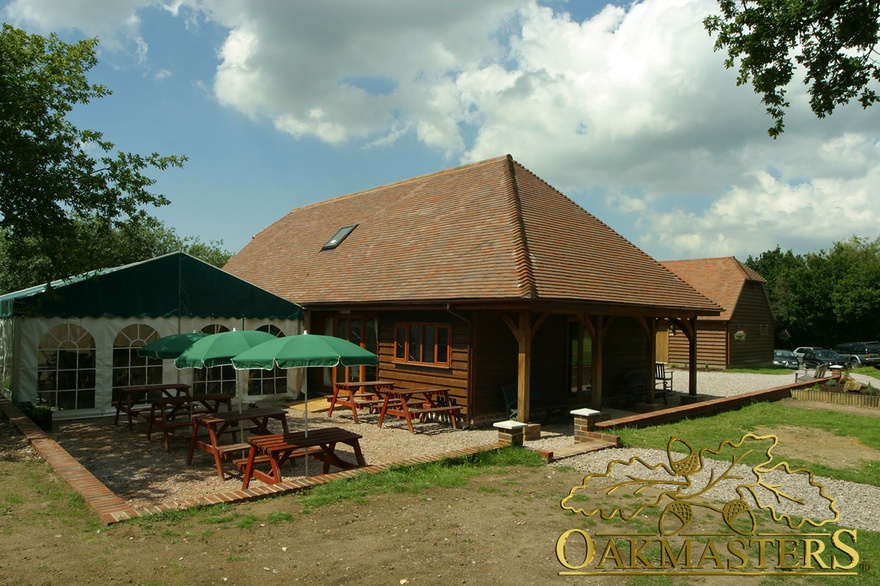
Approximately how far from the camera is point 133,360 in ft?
47.7

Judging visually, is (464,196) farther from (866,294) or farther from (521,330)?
(866,294)

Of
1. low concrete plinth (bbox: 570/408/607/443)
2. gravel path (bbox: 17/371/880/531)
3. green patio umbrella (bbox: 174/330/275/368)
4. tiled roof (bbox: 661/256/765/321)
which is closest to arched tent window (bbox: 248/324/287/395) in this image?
gravel path (bbox: 17/371/880/531)

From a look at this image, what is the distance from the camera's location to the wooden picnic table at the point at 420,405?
12523mm

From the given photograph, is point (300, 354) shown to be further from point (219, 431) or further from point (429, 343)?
point (429, 343)

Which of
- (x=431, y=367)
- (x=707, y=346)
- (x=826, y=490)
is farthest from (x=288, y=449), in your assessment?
(x=707, y=346)

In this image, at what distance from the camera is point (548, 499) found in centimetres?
725

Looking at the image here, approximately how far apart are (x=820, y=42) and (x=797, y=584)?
9362mm

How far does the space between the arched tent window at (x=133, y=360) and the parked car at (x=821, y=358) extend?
3220 cm

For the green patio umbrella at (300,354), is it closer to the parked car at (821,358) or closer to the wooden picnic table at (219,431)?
the wooden picnic table at (219,431)

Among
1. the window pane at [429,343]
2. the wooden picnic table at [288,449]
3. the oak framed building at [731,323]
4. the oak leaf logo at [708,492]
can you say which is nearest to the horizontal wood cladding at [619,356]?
the window pane at [429,343]

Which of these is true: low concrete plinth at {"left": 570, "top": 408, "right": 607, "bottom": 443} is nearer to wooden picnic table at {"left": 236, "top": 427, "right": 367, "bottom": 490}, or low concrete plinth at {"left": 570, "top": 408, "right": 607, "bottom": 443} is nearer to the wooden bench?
the wooden bench

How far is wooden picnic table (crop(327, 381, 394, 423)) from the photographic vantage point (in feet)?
44.0

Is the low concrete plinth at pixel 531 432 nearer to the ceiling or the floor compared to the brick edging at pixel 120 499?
nearer to the floor

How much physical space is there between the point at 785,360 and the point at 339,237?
A: 87.0ft
